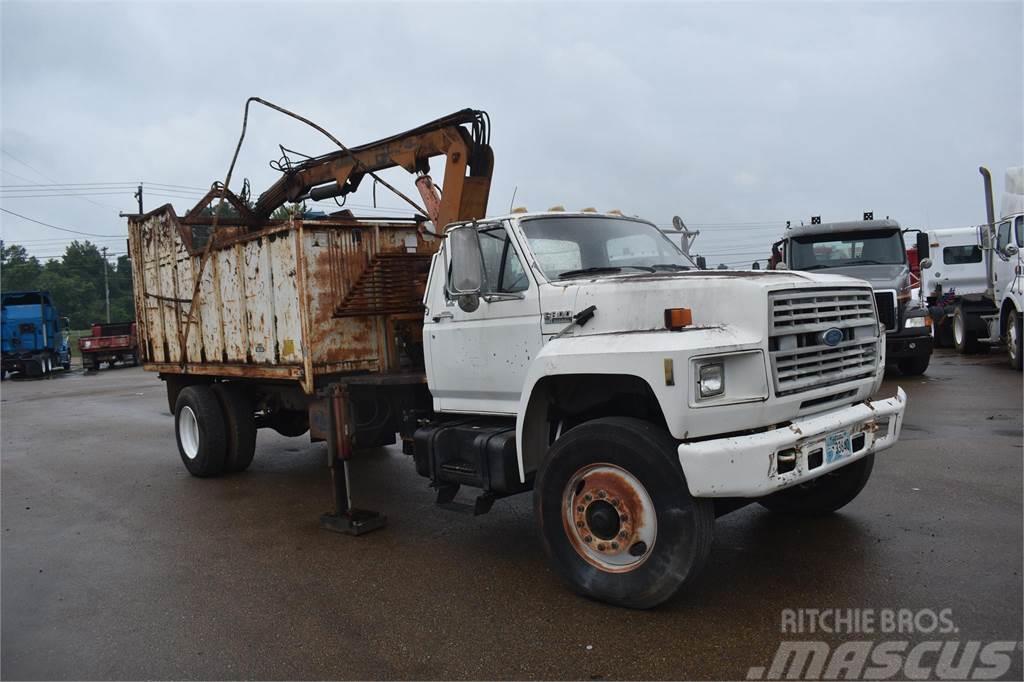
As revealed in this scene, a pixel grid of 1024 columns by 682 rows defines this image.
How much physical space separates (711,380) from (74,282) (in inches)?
3294

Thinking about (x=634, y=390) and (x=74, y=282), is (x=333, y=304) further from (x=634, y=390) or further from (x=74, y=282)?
(x=74, y=282)

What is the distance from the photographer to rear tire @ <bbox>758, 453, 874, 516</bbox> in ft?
17.5

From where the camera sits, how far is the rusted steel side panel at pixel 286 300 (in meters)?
6.57

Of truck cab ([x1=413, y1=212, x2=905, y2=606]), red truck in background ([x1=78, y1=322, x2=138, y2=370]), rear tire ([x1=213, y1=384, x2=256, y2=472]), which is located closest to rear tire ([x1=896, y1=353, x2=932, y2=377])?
truck cab ([x1=413, y1=212, x2=905, y2=606])

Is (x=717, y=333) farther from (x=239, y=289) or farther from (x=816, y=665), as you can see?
(x=239, y=289)

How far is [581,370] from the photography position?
432 centimetres

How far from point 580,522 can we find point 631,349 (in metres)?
1.07

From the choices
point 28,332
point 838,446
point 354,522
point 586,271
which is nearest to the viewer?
point 838,446

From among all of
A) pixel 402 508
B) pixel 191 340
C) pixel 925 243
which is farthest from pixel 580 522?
pixel 925 243

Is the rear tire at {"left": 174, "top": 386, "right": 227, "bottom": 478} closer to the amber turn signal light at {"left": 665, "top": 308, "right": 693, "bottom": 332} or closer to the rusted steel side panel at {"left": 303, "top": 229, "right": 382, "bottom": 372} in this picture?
the rusted steel side panel at {"left": 303, "top": 229, "right": 382, "bottom": 372}

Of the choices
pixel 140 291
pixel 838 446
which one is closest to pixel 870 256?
pixel 838 446

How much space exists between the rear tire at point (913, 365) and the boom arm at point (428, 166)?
384 inches

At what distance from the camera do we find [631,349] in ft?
13.5

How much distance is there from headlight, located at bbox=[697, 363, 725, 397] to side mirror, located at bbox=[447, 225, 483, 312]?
161 centimetres
